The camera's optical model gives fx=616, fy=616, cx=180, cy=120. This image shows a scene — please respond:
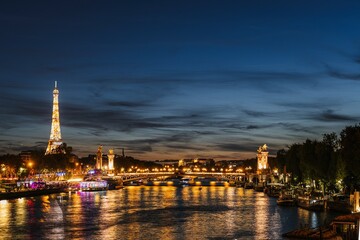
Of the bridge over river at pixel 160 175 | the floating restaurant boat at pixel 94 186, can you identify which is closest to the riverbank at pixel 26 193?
the floating restaurant boat at pixel 94 186

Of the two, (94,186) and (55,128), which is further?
(55,128)

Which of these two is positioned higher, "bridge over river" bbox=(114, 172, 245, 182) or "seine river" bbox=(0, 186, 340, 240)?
"bridge over river" bbox=(114, 172, 245, 182)

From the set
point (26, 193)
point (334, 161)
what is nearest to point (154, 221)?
point (334, 161)

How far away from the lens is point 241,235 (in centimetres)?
4484

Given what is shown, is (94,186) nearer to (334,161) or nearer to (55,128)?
(55,128)

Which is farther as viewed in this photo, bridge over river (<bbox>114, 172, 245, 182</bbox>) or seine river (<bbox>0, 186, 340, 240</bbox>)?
bridge over river (<bbox>114, 172, 245, 182</bbox>)

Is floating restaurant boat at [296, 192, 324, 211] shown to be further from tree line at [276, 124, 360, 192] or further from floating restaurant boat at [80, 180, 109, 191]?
floating restaurant boat at [80, 180, 109, 191]

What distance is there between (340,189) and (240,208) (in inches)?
503

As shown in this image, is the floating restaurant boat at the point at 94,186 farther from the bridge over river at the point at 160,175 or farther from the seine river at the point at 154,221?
the seine river at the point at 154,221

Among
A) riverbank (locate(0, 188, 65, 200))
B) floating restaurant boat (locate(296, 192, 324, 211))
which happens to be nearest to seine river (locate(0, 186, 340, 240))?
floating restaurant boat (locate(296, 192, 324, 211))

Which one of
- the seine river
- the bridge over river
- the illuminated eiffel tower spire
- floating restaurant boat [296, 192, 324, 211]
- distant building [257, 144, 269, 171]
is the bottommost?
the seine river

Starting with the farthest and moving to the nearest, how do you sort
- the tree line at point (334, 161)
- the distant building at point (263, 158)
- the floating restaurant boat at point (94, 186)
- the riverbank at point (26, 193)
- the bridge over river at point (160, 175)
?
the distant building at point (263, 158), the bridge over river at point (160, 175), the floating restaurant boat at point (94, 186), the riverbank at point (26, 193), the tree line at point (334, 161)

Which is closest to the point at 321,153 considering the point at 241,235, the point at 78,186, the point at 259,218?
the point at 259,218

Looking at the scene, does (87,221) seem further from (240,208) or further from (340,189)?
(340,189)
